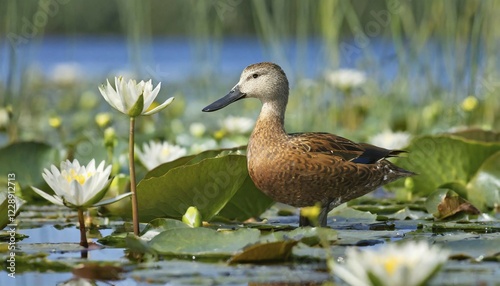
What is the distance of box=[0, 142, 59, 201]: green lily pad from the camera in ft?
20.7

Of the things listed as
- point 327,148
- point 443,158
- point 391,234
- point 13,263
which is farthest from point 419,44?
point 13,263

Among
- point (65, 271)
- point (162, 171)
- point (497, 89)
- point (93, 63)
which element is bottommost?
point (65, 271)

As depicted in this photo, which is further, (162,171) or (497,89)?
(497,89)

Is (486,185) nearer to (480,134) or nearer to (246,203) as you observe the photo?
(480,134)

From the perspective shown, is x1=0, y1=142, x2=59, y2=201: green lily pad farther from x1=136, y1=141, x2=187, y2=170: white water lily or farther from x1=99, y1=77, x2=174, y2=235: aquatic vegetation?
x1=99, y1=77, x2=174, y2=235: aquatic vegetation

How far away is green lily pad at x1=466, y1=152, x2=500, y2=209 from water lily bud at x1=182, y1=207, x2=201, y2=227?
6.44 feet

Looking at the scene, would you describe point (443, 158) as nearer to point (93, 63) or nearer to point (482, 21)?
point (482, 21)

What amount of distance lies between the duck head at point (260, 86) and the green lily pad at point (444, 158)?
3.13 feet

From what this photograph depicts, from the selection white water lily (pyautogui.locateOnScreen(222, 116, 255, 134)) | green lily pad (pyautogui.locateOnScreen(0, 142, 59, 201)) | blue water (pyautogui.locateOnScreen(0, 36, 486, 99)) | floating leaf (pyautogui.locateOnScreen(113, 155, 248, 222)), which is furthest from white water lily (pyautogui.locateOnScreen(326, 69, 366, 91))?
floating leaf (pyautogui.locateOnScreen(113, 155, 248, 222))

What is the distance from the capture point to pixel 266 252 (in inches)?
149

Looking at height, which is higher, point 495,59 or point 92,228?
point 495,59

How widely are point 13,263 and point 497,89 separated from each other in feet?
18.5

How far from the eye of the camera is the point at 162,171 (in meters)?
5.29

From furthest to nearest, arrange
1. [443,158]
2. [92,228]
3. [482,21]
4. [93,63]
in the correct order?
[93,63], [482,21], [443,158], [92,228]
